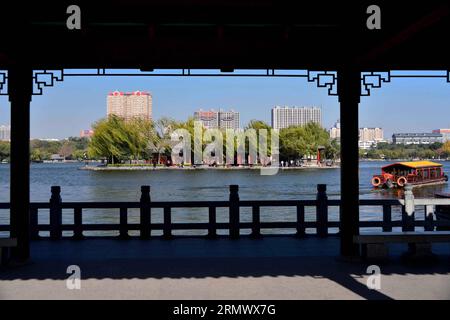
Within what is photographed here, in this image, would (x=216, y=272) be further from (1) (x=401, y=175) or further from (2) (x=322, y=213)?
(1) (x=401, y=175)

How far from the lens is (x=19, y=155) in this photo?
9844 mm

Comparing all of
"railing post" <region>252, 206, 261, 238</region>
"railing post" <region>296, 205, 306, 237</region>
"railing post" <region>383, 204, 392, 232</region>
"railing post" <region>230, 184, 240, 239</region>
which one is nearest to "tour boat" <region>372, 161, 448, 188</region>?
"railing post" <region>383, 204, 392, 232</region>

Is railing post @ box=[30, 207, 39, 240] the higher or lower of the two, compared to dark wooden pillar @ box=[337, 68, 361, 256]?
lower

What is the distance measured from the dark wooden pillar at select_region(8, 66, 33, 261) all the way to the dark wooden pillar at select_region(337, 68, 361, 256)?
229 inches

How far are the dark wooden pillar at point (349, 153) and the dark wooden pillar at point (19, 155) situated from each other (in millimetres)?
5807

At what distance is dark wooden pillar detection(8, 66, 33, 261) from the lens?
32.3 ft

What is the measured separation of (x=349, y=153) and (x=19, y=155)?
602 cm

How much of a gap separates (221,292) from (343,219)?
3.29 m

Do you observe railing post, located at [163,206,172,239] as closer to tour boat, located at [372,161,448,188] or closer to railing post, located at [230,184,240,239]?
railing post, located at [230,184,240,239]
